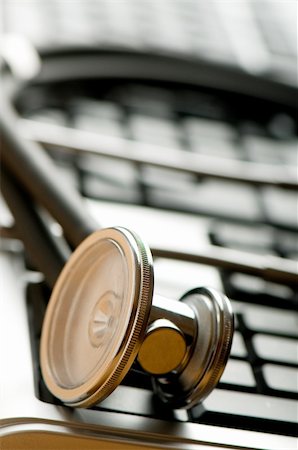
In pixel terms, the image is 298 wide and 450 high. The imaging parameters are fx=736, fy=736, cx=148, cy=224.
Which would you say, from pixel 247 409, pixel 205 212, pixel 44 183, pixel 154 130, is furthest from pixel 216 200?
pixel 247 409

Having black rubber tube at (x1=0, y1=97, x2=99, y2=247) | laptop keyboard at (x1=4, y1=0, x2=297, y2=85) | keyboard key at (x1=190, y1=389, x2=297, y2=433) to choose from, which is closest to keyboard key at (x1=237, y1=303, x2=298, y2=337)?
keyboard key at (x1=190, y1=389, x2=297, y2=433)

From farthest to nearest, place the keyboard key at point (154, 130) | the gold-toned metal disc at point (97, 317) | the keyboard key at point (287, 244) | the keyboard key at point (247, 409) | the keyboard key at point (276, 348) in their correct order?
the keyboard key at point (154, 130) → the keyboard key at point (287, 244) → the keyboard key at point (276, 348) → the keyboard key at point (247, 409) → the gold-toned metal disc at point (97, 317)

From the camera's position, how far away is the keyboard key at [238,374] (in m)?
0.71

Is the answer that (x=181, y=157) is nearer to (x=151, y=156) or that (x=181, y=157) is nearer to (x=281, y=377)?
(x=151, y=156)

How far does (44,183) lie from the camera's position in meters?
0.81

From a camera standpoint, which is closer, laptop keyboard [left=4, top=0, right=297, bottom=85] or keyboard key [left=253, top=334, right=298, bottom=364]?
keyboard key [left=253, top=334, right=298, bottom=364]

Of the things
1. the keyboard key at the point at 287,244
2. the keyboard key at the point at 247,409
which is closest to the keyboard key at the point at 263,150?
the keyboard key at the point at 287,244

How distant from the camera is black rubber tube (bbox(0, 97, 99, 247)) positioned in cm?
73

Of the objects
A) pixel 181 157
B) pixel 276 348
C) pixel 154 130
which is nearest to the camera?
pixel 276 348

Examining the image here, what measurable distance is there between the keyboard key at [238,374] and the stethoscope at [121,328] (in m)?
0.10

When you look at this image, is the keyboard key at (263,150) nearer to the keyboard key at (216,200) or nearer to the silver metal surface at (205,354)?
the keyboard key at (216,200)

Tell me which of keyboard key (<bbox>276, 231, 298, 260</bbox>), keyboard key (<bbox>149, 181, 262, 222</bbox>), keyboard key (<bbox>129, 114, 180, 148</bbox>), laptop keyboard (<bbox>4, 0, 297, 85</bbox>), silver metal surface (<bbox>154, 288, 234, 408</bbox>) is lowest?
silver metal surface (<bbox>154, 288, 234, 408</bbox>)

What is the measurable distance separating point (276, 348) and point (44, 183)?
31 centimetres

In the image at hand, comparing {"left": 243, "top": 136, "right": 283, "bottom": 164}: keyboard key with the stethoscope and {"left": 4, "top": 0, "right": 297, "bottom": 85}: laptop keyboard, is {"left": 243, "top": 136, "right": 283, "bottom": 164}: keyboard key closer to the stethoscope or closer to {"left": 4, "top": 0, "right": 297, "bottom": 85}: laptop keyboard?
{"left": 4, "top": 0, "right": 297, "bottom": 85}: laptop keyboard
